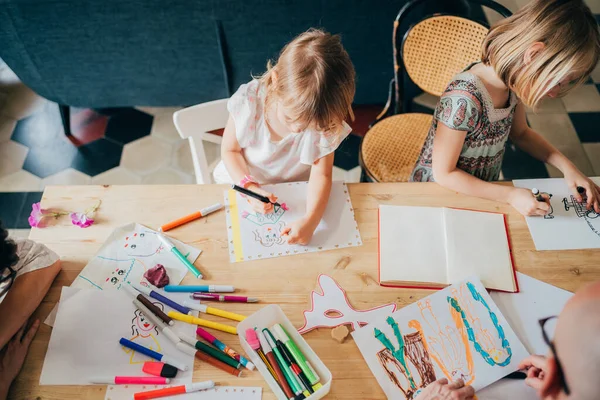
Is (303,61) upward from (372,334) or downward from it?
upward

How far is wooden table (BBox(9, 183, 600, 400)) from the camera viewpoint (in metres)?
0.91

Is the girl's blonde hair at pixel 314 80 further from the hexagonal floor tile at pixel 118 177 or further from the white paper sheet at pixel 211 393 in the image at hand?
the hexagonal floor tile at pixel 118 177

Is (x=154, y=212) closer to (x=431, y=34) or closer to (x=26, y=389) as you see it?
(x=26, y=389)

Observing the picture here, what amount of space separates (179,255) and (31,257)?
0.95 ft

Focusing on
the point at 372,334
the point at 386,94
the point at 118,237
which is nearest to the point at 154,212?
the point at 118,237

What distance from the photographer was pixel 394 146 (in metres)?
1.70

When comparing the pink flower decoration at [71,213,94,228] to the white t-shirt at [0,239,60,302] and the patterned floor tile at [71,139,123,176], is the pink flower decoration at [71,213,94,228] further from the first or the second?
the patterned floor tile at [71,139,123,176]

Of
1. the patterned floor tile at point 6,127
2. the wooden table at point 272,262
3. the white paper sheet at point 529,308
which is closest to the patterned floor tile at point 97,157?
the patterned floor tile at point 6,127

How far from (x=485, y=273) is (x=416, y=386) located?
300mm

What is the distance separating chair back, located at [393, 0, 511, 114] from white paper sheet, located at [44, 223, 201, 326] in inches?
40.5

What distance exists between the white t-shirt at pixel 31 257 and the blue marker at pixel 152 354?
24cm

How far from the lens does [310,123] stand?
1094 millimetres

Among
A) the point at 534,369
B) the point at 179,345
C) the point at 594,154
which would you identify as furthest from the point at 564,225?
the point at 594,154

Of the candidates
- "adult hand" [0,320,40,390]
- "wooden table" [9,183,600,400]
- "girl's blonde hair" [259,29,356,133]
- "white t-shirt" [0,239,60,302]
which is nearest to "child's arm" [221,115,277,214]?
"wooden table" [9,183,600,400]
